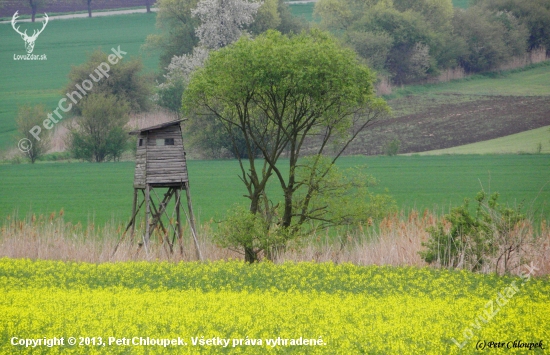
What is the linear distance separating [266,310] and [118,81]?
66731mm

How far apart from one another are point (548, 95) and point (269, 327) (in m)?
72.2

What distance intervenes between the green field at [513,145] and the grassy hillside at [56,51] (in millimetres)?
46386

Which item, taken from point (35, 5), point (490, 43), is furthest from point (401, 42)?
point (35, 5)

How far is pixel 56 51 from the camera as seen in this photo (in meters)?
123

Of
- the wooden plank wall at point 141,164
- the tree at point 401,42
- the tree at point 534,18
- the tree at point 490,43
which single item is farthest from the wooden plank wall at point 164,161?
the tree at point 534,18

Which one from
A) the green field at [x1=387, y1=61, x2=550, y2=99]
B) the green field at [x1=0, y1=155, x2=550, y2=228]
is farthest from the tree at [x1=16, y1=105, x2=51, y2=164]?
the green field at [x1=387, y1=61, x2=550, y2=99]

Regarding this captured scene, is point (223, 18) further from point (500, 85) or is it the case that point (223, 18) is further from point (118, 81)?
point (500, 85)

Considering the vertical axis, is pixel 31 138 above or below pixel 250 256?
above

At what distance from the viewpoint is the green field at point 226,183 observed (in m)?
41.4

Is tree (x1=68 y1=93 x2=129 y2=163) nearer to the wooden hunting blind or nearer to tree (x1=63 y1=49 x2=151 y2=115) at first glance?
tree (x1=63 y1=49 x2=151 y2=115)

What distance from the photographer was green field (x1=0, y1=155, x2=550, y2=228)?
4141cm

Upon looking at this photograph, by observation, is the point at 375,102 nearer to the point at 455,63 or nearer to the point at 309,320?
the point at 309,320

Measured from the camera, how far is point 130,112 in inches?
3214

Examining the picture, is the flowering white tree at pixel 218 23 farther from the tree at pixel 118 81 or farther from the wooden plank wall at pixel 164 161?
the wooden plank wall at pixel 164 161
